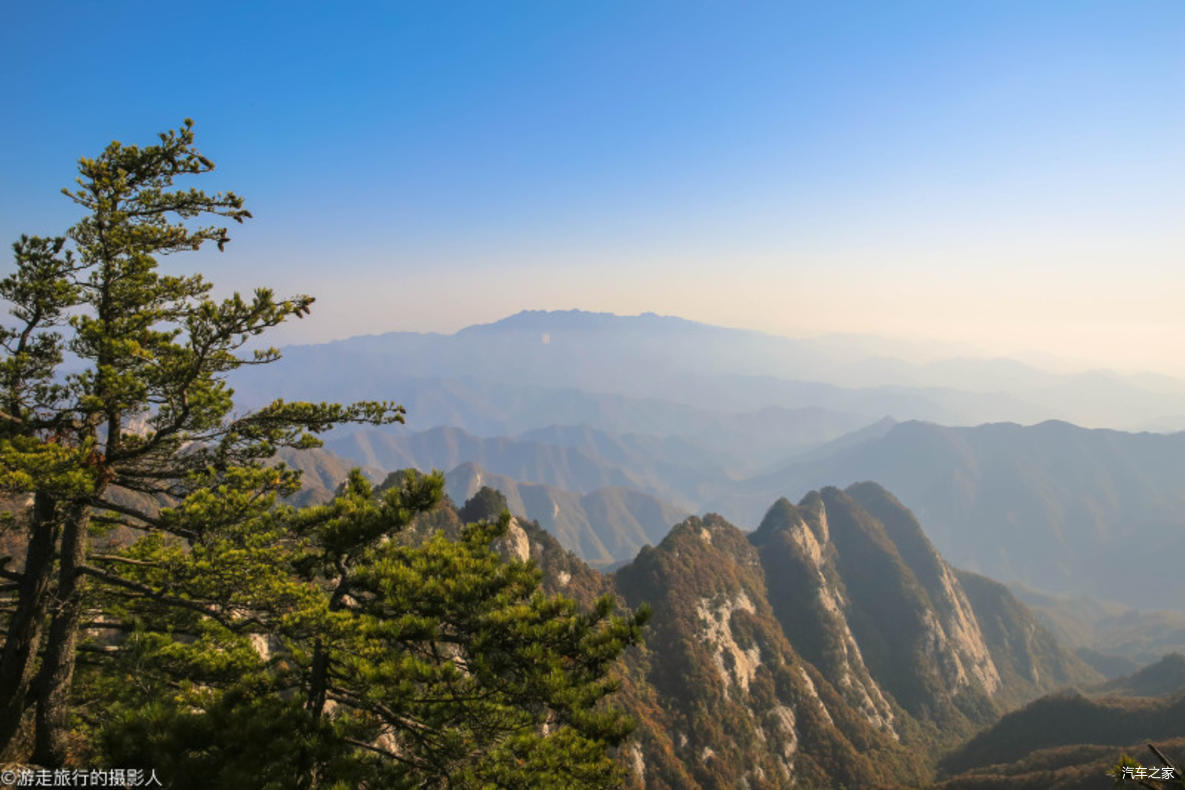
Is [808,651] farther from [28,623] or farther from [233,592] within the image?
[28,623]

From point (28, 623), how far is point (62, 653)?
85 cm

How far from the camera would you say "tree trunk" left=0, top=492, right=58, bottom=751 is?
9.44 m

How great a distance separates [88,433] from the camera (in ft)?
31.2

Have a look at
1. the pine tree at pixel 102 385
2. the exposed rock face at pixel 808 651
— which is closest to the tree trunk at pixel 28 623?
the pine tree at pixel 102 385

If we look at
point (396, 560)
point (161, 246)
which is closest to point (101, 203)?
point (161, 246)

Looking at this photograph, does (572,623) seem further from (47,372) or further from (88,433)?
(47,372)

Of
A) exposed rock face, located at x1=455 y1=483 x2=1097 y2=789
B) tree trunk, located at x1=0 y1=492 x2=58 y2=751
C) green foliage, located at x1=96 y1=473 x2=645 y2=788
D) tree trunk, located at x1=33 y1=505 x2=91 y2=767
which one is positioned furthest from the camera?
exposed rock face, located at x1=455 y1=483 x2=1097 y2=789

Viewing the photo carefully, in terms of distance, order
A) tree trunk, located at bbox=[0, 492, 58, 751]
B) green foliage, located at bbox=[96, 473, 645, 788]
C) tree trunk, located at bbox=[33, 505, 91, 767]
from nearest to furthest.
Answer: green foliage, located at bbox=[96, 473, 645, 788]
tree trunk, located at bbox=[33, 505, 91, 767]
tree trunk, located at bbox=[0, 492, 58, 751]

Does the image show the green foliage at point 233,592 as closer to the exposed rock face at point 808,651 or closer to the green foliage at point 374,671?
the green foliage at point 374,671

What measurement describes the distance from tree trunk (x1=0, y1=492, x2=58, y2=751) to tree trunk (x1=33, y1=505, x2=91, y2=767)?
29 cm

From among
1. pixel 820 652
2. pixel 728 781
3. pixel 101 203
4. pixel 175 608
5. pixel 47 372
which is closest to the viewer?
pixel 101 203

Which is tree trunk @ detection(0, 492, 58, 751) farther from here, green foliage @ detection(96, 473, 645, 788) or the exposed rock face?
the exposed rock face

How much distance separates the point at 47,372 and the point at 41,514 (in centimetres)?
277

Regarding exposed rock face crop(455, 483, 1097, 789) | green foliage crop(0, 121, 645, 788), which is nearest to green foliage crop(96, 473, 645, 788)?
green foliage crop(0, 121, 645, 788)
